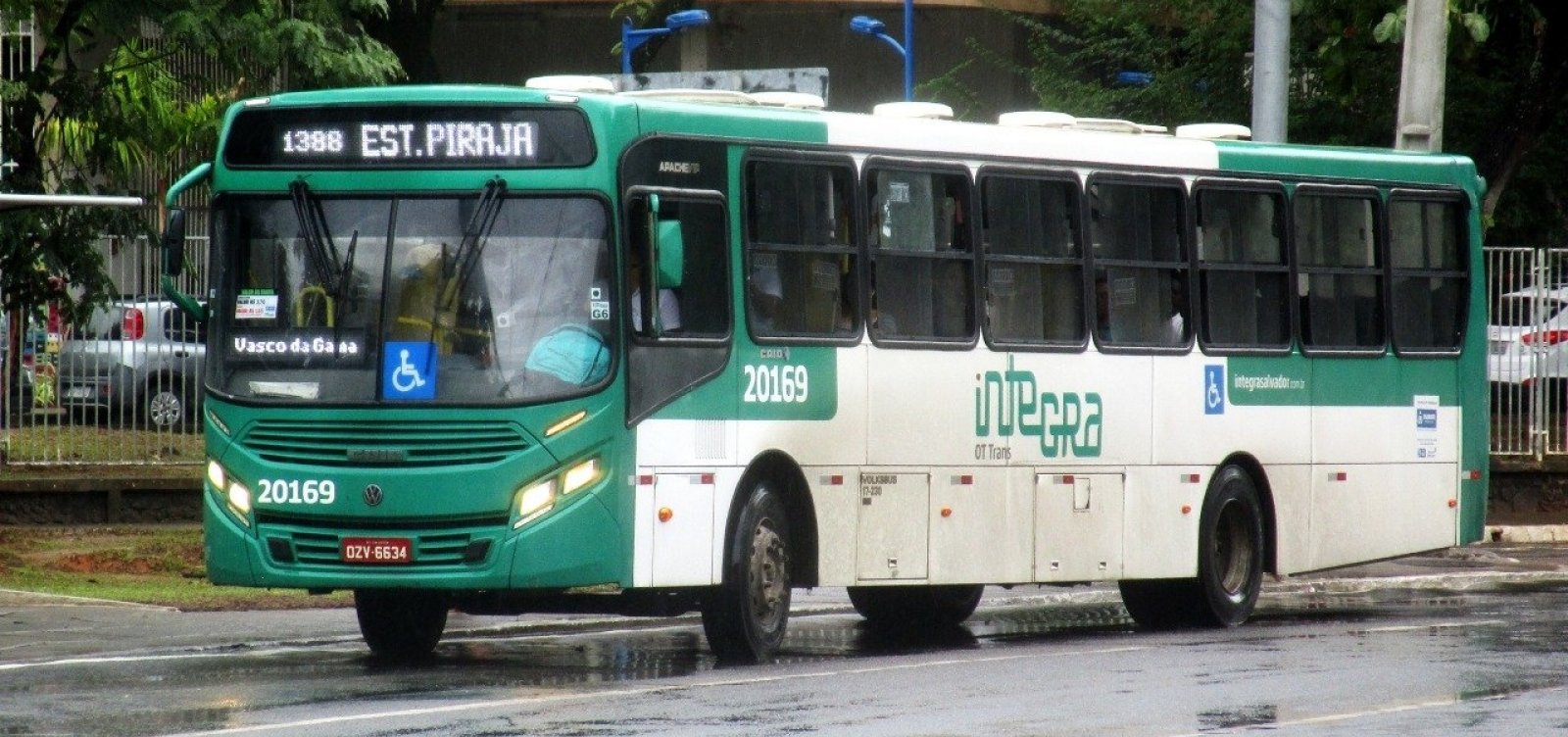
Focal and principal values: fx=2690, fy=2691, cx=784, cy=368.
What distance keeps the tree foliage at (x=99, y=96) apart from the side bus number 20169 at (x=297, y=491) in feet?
21.3

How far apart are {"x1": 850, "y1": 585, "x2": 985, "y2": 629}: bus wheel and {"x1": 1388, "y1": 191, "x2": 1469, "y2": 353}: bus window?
3.62 m

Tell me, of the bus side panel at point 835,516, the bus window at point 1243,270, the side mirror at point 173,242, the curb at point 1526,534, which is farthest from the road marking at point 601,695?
the curb at point 1526,534

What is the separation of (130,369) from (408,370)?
10.3 metres

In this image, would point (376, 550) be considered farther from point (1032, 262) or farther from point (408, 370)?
point (1032, 262)

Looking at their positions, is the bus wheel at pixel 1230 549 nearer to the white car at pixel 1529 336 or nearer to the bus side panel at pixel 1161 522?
the bus side panel at pixel 1161 522

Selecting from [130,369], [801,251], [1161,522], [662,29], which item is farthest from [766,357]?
[662,29]

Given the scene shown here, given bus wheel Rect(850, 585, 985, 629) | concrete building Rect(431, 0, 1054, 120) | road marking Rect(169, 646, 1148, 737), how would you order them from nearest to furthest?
road marking Rect(169, 646, 1148, 737) < bus wheel Rect(850, 585, 985, 629) < concrete building Rect(431, 0, 1054, 120)

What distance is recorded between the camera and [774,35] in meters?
46.6

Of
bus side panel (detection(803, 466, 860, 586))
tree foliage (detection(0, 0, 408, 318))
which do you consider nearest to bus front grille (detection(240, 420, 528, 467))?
bus side panel (detection(803, 466, 860, 586))

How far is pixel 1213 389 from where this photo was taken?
17094 mm

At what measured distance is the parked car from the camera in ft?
73.8

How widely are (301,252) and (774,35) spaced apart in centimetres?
3381

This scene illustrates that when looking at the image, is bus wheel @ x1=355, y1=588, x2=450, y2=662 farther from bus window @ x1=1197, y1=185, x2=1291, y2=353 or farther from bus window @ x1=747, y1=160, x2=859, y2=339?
bus window @ x1=1197, y1=185, x2=1291, y2=353

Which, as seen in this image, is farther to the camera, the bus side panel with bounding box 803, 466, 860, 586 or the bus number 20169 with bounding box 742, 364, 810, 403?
the bus side panel with bounding box 803, 466, 860, 586
